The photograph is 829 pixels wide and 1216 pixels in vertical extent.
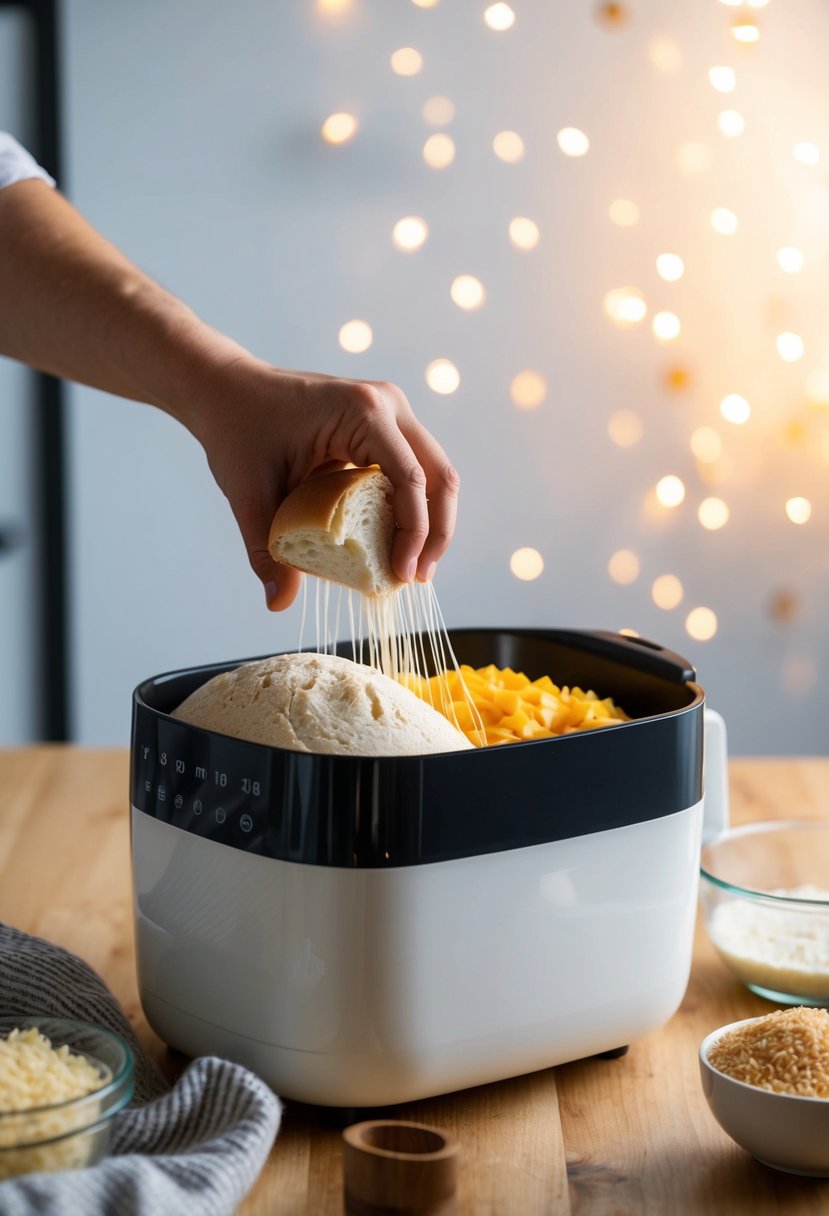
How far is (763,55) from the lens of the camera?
2547 millimetres

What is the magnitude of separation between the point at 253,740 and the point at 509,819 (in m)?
0.15

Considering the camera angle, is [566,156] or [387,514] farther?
[566,156]

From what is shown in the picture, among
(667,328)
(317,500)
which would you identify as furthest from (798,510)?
(317,500)

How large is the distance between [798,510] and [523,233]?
812 mm

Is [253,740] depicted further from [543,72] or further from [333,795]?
[543,72]

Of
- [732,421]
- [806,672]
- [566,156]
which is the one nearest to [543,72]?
[566,156]

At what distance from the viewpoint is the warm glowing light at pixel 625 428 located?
2.65 metres

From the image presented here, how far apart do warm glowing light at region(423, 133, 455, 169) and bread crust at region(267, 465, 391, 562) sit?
1896 mm

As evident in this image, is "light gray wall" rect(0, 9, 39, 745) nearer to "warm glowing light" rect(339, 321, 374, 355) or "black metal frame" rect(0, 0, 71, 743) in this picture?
"black metal frame" rect(0, 0, 71, 743)

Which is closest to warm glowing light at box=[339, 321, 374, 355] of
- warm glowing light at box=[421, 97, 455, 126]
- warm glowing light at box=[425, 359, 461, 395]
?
warm glowing light at box=[425, 359, 461, 395]

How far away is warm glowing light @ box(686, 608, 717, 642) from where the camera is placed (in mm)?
2721

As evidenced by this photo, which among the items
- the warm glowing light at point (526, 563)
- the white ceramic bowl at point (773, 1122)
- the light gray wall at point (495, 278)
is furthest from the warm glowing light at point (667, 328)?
the white ceramic bowl at point (773, 1122)

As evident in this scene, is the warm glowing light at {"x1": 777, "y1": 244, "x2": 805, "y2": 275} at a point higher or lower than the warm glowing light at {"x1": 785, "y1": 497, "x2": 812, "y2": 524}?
higher

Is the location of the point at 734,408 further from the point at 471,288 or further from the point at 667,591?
the point at 471,288
